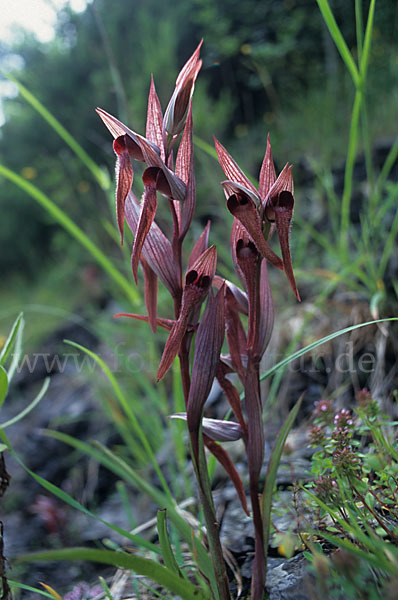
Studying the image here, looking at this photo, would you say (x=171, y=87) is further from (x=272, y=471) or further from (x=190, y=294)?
(x=272, y=471)

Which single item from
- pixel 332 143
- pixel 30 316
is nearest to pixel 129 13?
pixel 332 143

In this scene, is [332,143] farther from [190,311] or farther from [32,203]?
[32,203]

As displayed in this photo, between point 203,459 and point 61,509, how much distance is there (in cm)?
147

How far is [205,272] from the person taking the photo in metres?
0.52

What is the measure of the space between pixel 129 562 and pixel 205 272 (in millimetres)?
314

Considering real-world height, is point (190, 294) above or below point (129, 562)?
above

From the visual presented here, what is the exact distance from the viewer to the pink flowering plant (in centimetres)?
50

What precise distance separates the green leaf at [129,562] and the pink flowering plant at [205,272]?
11cm

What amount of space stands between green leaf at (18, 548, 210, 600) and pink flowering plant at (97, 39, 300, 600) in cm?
11

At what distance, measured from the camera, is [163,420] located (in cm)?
181

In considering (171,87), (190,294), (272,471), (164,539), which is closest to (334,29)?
(190,294)

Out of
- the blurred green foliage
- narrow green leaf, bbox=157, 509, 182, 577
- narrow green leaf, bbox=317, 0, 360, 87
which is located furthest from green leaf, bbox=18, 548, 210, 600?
the blurred green foliage

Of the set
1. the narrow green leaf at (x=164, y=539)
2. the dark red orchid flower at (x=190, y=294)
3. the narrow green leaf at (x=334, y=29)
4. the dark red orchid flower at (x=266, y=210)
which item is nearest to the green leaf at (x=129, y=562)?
the narrow green leaf at (x=164, y=539)

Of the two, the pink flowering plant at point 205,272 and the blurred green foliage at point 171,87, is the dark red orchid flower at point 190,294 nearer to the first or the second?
the pink flowering plant at point 205,272
